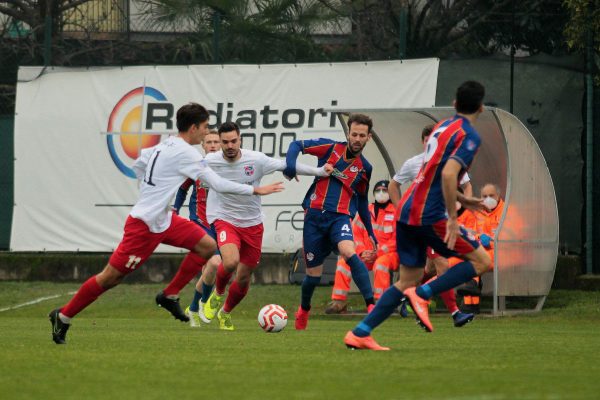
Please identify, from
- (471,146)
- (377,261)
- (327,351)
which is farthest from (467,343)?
(377,261)

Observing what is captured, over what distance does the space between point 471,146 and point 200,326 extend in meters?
6.25

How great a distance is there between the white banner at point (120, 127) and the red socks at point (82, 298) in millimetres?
8854

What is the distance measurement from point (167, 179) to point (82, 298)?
124cm

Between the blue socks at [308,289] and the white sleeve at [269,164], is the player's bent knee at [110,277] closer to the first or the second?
the white sleeve at [269,164]

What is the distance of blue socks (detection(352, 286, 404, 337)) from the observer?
9508 mm

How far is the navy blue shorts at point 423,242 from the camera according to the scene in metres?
9.50

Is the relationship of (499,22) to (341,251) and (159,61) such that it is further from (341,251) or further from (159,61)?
(341,251)

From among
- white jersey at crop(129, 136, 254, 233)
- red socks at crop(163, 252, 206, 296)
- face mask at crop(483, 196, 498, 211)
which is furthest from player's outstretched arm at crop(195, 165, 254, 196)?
face mask at crop(483, 196, 498, 211)

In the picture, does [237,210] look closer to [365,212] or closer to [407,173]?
[365,212]

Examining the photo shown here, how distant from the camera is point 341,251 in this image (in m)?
13.4

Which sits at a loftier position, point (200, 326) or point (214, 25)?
point (214, 25)

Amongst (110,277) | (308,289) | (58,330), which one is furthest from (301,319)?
(58,330)

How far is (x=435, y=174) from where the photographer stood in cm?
941

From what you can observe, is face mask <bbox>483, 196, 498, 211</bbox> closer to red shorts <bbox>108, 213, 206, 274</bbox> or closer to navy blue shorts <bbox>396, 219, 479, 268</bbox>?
red shorts <bbox>108, 213, 206, 274</bbox>
